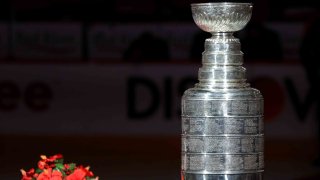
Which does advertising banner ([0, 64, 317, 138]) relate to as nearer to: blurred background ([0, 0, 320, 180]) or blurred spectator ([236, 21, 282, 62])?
blurred background ([0, 0, 320, 180])

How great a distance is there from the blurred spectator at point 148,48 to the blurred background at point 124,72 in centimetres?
1

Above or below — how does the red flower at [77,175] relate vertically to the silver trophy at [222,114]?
below

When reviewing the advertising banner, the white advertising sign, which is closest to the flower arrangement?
the advertising banner

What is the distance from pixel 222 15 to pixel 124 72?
28.9 feet

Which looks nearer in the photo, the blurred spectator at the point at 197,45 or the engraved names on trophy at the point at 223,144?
the engraved names on trophy at the point at 223,144

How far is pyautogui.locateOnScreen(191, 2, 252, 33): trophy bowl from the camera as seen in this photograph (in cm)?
777

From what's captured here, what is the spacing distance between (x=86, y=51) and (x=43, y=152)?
7.81 ft

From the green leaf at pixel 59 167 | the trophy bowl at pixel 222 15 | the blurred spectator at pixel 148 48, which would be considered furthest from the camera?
the blurred spectator at pixel 148 48

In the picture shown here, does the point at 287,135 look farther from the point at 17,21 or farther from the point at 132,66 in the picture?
the point at 17,21

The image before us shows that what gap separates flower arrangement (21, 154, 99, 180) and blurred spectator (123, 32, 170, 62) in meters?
9.31

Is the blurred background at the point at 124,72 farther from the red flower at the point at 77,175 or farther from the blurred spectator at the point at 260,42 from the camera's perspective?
the red flower at the point at 77,175

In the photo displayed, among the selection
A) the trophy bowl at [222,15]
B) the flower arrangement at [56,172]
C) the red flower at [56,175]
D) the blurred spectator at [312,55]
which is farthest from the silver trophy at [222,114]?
the blurred spectator at [312,55]

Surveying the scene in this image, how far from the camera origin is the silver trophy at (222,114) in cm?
769

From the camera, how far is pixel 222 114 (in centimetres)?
771
